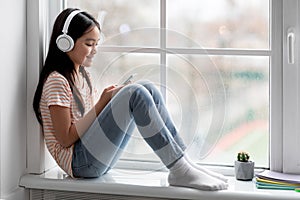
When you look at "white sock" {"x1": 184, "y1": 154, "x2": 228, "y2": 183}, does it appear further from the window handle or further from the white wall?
the white wall

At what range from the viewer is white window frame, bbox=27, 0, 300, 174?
2115 mm

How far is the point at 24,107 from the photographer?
7.15ft

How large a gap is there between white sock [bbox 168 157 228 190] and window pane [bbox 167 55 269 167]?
0.06 m

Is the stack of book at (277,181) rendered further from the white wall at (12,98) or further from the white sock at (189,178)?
the white wall at (12,98)

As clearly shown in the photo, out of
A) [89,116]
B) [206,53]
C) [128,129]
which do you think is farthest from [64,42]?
[206,53]

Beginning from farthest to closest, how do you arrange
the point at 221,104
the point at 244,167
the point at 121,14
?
the point at 121,14 < the point at 244,167 < the point at 221,104

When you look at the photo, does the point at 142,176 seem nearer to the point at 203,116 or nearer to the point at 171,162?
the point at 171,162

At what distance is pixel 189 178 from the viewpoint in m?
2.02

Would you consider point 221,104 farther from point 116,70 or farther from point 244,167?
point 116,70

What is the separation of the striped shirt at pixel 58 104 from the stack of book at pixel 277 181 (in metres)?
0.68

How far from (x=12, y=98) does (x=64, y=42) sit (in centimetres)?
28

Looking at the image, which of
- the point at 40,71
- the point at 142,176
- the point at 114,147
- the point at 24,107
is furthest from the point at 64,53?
the point at 142,176

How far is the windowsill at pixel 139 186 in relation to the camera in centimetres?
195

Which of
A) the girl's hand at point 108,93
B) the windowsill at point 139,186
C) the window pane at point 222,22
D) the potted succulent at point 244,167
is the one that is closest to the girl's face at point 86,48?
the girl's hand at point 108,93
